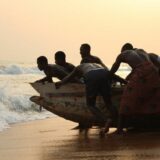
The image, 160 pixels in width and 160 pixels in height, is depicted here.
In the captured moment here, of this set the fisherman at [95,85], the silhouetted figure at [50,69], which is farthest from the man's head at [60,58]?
the fisherman at [95,85]

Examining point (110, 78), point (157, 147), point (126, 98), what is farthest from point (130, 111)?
point (157, 147)

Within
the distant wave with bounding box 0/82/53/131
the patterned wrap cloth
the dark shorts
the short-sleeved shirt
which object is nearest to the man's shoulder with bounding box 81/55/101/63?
the short-sleeved shirt

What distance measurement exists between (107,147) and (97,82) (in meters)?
2.06

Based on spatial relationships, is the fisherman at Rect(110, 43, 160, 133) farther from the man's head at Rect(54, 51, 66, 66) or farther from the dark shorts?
the man's head at Rect(54, 51, 66, 66)

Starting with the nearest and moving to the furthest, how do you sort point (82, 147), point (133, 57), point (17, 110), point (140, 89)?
point (82, 147) < point (140, 89) < point (133, 57) < point (17, 110)

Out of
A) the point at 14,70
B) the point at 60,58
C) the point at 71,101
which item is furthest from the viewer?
the point at 14,70

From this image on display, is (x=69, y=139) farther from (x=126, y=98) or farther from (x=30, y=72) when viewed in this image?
(x=30, y=72)

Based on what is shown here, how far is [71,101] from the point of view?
965cm

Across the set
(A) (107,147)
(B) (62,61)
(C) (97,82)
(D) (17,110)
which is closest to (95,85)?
(C) (97,82)

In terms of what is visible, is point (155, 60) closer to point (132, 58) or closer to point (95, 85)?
point (132, 58)

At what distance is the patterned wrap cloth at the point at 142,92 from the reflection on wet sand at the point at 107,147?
38 centimetres

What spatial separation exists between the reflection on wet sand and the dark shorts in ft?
2.34

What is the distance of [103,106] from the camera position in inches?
358

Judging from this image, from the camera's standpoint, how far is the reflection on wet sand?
5793 mm
